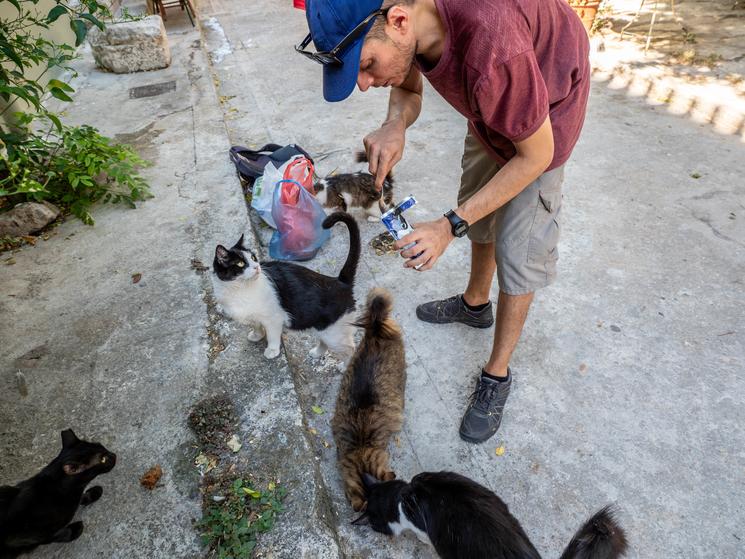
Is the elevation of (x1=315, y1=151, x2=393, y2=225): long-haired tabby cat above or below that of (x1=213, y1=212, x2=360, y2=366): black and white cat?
below

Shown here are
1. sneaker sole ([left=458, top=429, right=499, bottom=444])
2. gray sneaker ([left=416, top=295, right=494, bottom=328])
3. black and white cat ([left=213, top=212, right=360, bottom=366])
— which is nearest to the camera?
sneaker sole ([left=458, top=429, right=499, bottom=444])

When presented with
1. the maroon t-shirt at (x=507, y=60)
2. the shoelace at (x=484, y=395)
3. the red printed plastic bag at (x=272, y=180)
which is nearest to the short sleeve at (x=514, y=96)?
the maroon t-shirt at (x=507, y=60)

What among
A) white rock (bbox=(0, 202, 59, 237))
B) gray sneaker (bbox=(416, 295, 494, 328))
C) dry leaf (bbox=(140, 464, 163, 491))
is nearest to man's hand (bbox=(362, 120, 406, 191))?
gray sneaker (bbox=(416, 295, 494, 328))

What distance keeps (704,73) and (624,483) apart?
18.6 ft

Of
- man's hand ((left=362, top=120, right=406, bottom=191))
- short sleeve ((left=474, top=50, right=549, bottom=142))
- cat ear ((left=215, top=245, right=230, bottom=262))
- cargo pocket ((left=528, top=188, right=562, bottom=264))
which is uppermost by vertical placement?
short sleeve ((left=474, top=50, right=549, bottom=142))

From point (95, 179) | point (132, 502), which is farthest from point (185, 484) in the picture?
point (95, 179)

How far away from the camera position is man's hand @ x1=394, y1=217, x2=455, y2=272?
159cm

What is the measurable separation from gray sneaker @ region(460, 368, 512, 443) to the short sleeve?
1.40 m

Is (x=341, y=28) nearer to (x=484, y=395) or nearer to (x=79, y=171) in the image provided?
(x=484, y=395)

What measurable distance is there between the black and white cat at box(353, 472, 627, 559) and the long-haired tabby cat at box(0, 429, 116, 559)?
120cm

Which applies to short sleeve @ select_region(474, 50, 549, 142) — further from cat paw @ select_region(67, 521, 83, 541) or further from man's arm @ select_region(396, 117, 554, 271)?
cat paw @ select_region(67, 521, 83, 541)

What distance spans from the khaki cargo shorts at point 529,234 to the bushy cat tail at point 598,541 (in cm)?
100

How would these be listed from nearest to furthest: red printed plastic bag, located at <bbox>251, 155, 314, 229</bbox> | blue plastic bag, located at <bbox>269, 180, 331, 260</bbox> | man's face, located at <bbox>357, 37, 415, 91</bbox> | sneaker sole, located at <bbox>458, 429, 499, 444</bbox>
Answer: man's face, located at <bbox>357, 37, 415, 91</bbox>, sneaker sole, located at <bbox>458, 429, 499, 444</bbox>, blue plastic bag, located at <bbox>269, 180, 331, 260</bbox>, red printed plastic bag, located at <bbox>251, 155, 314, 229</bbox>

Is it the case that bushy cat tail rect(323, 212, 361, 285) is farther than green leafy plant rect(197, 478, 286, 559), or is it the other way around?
bushy cat tail rect(323, 212, 361, 285)
